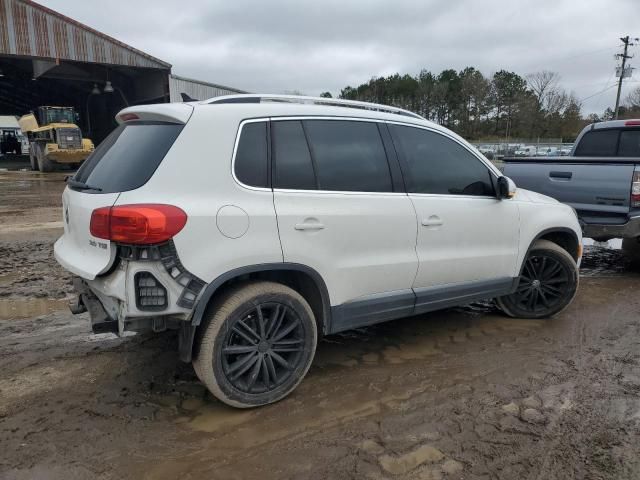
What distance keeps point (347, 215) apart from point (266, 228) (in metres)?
0.61

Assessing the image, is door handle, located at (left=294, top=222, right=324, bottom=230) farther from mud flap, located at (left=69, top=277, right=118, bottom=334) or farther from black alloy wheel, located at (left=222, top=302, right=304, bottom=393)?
mud flap, located at (left=69, top=277, right=118, bottom=334)

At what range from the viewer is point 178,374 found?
3.65 meters

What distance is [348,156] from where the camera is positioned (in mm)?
3518

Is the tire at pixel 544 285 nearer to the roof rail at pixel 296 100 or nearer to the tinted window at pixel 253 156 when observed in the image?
the roof rail at pixel 296 100

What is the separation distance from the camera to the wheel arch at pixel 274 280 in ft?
9.46

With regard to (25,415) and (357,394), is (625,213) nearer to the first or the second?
(357,394)

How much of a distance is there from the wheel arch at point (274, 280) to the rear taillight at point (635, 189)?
14.5ft

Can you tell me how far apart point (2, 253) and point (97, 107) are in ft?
123

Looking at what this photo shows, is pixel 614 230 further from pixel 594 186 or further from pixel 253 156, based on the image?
pixel 253 156

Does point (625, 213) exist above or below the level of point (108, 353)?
above

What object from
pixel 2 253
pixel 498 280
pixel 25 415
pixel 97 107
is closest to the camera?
pixel 25 415

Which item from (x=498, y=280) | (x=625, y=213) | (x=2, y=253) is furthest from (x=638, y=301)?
(x=2, y=253)

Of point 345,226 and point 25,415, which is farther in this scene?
point 345,226

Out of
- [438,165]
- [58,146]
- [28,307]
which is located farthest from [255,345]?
[58,146]
